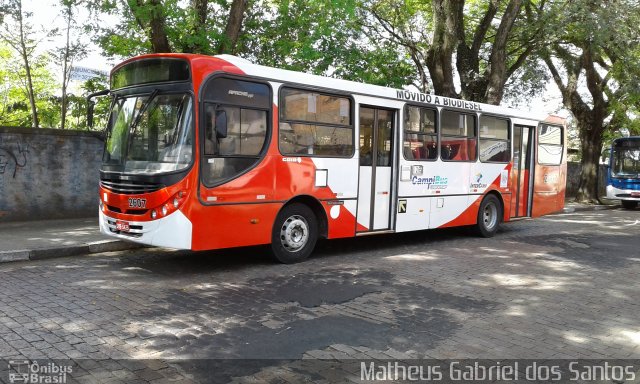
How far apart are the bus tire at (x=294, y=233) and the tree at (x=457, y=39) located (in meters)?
9.44

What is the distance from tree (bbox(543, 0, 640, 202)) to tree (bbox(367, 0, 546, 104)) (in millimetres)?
1287

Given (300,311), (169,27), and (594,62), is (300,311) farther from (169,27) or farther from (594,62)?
(594,62)

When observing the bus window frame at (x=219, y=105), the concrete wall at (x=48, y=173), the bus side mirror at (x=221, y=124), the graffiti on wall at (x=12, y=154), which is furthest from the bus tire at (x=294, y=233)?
the graffiti on wall at (x=12, y=154)

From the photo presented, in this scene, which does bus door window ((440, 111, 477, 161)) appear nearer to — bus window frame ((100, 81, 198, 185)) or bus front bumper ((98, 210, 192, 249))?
bus window frame ((100, 81, 198, 185))

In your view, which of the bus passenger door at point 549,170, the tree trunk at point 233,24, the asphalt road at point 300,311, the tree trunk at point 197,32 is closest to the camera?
the asphalt road at point 300,311

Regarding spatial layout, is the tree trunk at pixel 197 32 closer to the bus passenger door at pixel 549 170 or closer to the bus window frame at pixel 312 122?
the bus window frame at pixel 312 122

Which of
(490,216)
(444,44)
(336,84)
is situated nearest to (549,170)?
(490,216)

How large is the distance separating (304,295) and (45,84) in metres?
18.6

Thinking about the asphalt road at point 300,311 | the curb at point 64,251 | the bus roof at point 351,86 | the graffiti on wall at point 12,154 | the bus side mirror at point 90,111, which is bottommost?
the asphalt road at point 300,311

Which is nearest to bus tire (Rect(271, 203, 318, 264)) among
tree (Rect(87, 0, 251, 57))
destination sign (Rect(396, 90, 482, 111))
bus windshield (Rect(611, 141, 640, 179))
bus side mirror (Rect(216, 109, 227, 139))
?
bus side mirror (Rect(216, 109, 227, 139))

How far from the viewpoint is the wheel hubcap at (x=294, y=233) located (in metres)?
8.52

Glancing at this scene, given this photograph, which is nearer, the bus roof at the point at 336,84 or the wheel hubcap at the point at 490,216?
the bus roof at the point at 336,84

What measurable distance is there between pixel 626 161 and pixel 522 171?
504 inches

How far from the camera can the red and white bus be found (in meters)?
7.30
